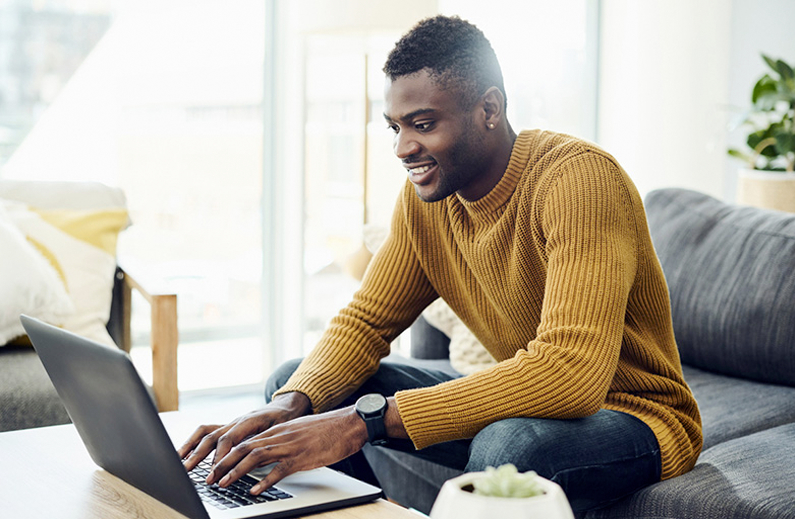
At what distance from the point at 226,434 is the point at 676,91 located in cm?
309

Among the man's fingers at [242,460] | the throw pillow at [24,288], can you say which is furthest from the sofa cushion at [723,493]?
the throw pillow at [24,288]

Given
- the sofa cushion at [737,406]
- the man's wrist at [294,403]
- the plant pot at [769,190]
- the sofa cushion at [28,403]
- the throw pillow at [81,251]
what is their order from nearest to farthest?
the man's wrist at [294,403] < the sofa cushion at [737,406] < the sofa cushion at [28,403] < the throw pillow at [81,251] < the plant pot at [769,190]

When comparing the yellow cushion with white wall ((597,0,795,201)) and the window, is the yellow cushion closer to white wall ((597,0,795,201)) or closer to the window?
the window

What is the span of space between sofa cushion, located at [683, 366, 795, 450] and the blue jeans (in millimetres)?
365

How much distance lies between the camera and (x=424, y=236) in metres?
1.48

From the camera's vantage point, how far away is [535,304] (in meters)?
1.32

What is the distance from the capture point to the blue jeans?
1.06 meters

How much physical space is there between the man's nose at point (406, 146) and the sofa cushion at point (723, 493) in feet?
1.96

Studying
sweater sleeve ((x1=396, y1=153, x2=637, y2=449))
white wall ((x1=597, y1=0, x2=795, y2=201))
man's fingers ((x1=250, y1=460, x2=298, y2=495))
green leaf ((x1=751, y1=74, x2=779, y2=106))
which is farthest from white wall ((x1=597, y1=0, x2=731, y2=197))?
man's fingers ((x1=250, y1=460, x2=298, y2=495))

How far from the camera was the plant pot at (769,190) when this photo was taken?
2.81 meters

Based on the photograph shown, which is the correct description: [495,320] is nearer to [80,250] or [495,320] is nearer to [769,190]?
[80,250]

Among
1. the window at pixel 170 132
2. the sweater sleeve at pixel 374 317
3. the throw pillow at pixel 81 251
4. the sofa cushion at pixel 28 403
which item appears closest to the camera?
the sweater sleeve at pixel 374 317

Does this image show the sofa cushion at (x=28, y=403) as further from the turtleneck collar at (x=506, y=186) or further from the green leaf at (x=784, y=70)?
the green leaf at (x=784, y=70)

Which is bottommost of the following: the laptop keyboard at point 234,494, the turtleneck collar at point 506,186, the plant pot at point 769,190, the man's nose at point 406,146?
the laptop keyboard at point 234,494
